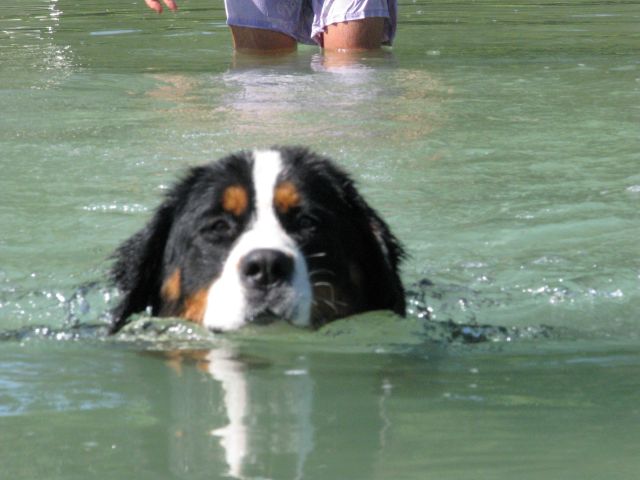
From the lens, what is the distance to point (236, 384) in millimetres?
4418

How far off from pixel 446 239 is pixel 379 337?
1.56m

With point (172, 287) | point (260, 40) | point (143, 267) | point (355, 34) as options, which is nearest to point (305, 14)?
point (260, 40)

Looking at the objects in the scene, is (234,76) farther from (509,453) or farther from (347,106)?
(509,453)

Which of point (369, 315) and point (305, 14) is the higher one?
point (305, 14)

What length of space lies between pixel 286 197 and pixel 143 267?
722 millimetres

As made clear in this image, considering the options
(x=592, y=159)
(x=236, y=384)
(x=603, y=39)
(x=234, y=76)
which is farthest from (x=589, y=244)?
(x=603, y=39)

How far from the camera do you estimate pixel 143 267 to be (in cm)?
546

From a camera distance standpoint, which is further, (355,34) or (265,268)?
(355,34)

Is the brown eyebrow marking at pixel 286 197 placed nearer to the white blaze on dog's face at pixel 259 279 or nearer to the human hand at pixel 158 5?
the white blaze on dog's face at pixel 259 279

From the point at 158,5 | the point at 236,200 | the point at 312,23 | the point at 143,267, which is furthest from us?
the point at 312,23

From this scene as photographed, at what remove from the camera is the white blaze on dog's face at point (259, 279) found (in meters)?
4.80

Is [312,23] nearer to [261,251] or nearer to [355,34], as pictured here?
[355,34]

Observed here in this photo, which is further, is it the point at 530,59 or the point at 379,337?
the point at 530,59

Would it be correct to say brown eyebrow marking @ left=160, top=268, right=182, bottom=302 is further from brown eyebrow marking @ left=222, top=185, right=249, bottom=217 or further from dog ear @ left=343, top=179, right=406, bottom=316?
dog ear @ left=343, top=179, right=406, bottom=316
